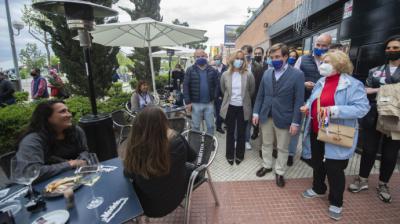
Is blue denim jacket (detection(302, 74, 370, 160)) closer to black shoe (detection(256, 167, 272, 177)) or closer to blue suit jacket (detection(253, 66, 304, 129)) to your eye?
blue suit jacket (detection(253, 66, 304, 129))

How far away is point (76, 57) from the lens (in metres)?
6.71

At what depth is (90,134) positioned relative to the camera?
11.2 feet

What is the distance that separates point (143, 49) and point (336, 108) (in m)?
12.2

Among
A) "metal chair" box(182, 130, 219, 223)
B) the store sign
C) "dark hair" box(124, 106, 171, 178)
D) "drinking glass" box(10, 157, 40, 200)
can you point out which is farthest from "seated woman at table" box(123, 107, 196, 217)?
the store sign

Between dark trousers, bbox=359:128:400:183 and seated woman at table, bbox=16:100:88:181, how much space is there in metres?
3.38

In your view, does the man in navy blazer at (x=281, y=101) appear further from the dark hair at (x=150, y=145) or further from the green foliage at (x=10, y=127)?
the green foliage at (x=10, y=127)

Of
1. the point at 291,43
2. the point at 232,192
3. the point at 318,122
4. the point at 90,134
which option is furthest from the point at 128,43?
the point at 291,43

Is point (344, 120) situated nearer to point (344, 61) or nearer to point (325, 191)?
point (344, 61)

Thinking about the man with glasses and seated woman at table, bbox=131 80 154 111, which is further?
seated woman at table, bbox=131 80 154 111

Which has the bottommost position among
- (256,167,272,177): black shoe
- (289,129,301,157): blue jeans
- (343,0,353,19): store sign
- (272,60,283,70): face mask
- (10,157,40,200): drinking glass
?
(256,167,272,177): black shoe

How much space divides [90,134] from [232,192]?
7.47ft

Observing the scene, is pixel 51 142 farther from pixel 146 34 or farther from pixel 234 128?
pixel 146 34

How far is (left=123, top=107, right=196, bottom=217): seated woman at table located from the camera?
1.75m

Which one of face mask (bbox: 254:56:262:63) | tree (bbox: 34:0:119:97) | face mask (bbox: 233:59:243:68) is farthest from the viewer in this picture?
tree (bbox: 34:0:119:97)
